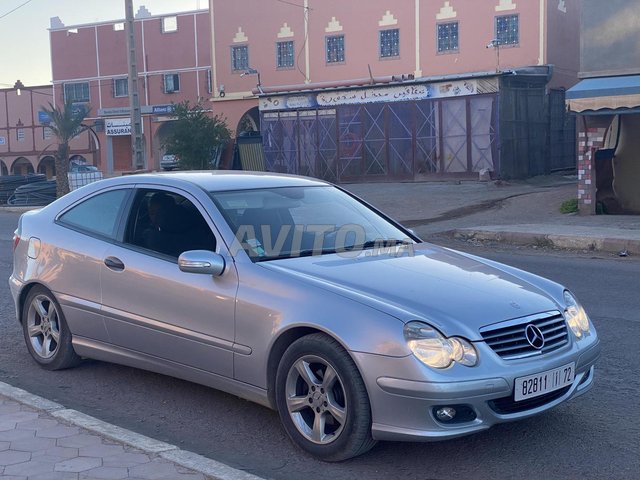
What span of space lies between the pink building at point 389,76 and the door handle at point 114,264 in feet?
73.6

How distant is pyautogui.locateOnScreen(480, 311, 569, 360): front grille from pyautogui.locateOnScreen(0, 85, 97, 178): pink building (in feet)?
169

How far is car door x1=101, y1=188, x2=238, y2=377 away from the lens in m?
4.92

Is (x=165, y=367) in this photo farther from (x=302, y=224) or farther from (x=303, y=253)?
(x=302, y=224)

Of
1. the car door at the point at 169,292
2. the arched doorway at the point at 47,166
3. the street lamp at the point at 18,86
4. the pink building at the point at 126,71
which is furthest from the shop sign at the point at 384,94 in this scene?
the street lamp at the point at 18,86

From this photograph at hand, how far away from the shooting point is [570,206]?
18.5 meters

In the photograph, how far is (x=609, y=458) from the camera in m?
4.41

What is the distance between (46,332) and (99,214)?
1.01 metres

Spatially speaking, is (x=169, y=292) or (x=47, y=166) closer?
(x=169, y=292)

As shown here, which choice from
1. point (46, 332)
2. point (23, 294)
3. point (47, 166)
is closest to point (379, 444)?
point (46, 332)

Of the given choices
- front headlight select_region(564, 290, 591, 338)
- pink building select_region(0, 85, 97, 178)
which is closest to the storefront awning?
front headlight select_region(564, 290, 591, 338)

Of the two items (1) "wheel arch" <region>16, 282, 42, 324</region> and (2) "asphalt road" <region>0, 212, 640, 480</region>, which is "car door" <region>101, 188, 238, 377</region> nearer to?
(2) "asphalt road" <region>0, 212, 640, 480</region>

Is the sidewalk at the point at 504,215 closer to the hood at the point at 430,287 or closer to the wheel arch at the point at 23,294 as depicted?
the hood at the point at 430,287

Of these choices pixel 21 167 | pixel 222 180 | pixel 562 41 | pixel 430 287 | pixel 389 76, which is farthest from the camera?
pixel 21 167

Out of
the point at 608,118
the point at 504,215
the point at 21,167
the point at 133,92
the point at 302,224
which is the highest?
the point at 133,92
